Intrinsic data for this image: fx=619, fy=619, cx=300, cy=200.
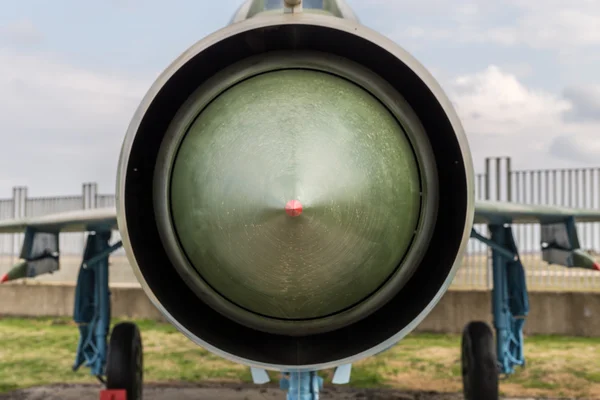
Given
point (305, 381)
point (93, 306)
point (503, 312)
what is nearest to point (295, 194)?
point (305, 381)

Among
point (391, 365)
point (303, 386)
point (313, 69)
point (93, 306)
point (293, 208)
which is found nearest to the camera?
point (293, 208)

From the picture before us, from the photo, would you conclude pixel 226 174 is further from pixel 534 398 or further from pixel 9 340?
pixel 9 340

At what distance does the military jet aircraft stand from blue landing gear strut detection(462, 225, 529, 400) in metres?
3.00

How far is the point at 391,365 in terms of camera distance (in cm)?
822

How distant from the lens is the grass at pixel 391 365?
723 cm

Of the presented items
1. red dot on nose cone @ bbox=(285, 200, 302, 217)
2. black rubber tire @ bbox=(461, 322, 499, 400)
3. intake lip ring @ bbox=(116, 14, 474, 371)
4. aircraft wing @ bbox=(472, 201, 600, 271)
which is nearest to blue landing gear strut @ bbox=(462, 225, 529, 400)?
black rubber tire @ bbox=(461, 322, 499, 400)

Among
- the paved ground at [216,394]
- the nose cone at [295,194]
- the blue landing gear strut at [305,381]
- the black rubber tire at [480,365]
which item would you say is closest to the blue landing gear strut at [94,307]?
the paved ground at [216,394]

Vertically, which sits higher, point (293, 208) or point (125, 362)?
point (293, 208)

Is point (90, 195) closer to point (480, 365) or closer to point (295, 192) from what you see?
point (480, 365)

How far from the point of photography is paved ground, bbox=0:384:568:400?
21.1ft

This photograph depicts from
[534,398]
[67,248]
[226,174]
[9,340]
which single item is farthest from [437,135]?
[67,248]

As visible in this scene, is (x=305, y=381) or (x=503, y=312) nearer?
(x=305, y=381)

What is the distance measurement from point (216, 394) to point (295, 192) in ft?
16.5

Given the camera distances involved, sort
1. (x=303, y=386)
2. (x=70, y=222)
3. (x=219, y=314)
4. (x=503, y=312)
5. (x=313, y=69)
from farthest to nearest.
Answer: (x=503, y=312)
(x=70, y=222)
(x=303, y=386)
(x=219, y=314)
(x=313, y=69)
